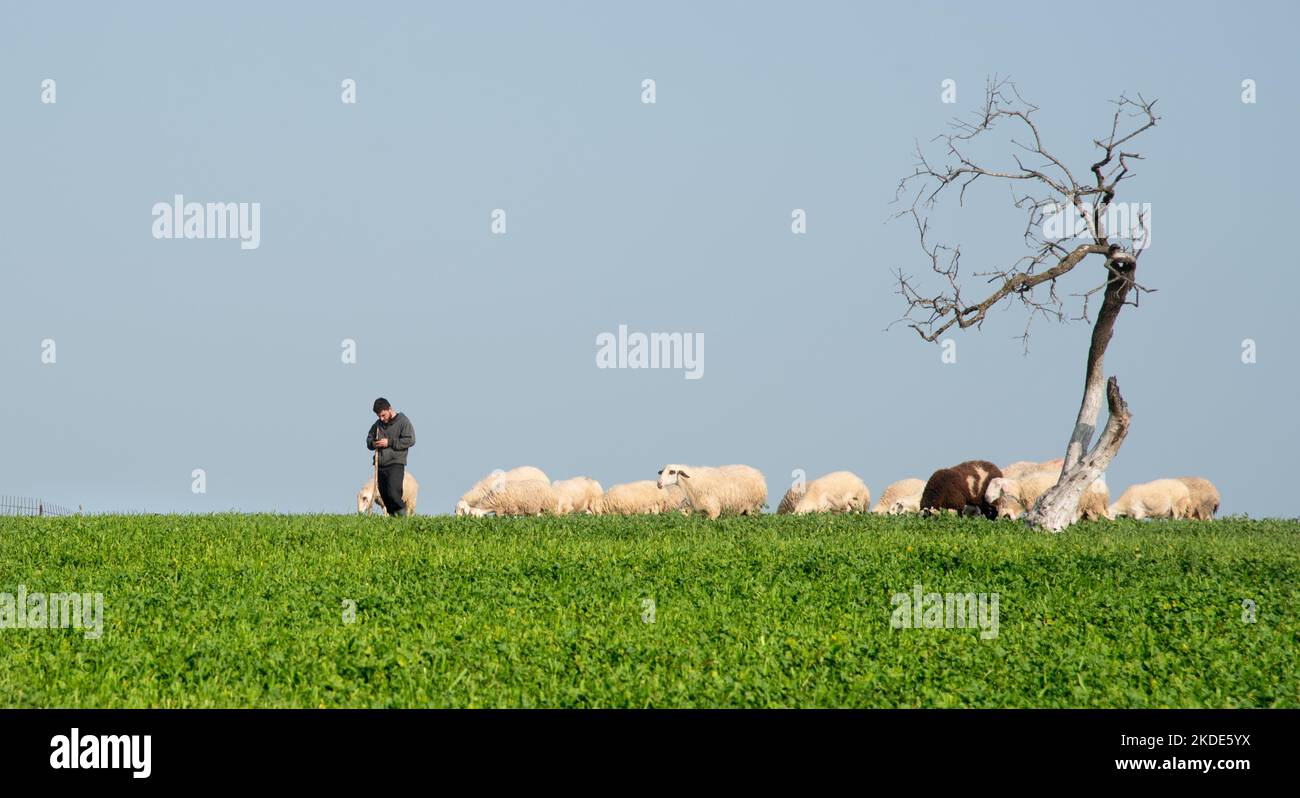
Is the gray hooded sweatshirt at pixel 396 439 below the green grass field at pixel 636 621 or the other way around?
the other way around

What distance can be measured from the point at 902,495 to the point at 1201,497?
11.3 meters

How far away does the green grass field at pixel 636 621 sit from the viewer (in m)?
12.2

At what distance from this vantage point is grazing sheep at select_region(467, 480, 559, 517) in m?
44.6

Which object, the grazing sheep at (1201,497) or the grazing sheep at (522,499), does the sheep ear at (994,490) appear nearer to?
the grazing sheep at (1201,497)

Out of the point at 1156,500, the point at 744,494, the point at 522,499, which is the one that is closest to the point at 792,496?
the point at 744,494

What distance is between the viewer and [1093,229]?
2805 cm

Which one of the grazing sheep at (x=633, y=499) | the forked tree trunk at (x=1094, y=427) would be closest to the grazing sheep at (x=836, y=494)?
the grazing sheep at (x=633, y=499)

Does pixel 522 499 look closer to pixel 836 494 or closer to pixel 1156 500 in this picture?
pixel 836 494

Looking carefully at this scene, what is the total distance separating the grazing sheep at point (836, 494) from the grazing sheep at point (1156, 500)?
8.70 metres
